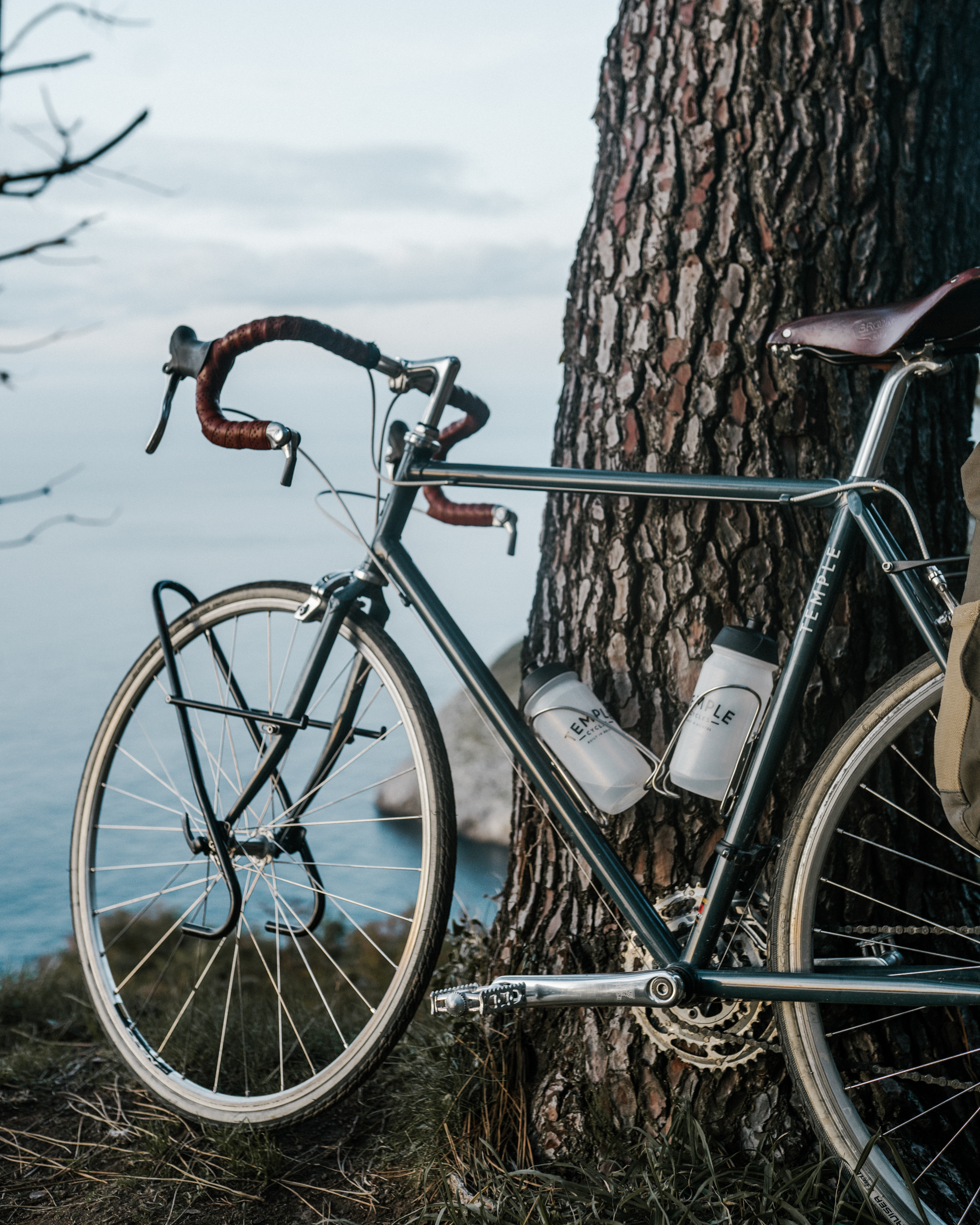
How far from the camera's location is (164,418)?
1.55 m

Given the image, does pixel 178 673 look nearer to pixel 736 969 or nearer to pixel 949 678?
pixel 736 969

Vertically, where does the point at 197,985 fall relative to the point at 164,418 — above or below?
below

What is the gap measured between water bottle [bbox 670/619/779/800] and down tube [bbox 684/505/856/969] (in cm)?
5

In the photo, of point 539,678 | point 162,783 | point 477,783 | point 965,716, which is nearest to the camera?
point 965,716

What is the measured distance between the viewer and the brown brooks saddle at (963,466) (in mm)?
1165

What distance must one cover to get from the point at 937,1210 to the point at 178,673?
1.53m

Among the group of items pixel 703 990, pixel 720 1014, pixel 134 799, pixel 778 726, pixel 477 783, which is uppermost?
pixel 778 726

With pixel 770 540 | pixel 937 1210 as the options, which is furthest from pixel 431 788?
pixel 937 1210

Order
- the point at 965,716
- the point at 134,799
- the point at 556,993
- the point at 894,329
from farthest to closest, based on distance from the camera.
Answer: the point at 134,799
the point at 556,993
the point at 894,329
the point at 965,716

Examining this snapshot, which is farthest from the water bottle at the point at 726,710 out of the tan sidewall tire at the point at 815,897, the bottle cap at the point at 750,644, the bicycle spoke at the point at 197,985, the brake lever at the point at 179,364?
the brake lever at the point at 179,364

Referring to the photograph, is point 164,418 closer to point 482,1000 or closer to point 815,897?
point 482,1000

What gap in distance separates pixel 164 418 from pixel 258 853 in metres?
0.78

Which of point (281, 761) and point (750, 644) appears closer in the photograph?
point (750, 644)

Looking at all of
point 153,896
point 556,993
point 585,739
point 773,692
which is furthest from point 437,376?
point 153,896
